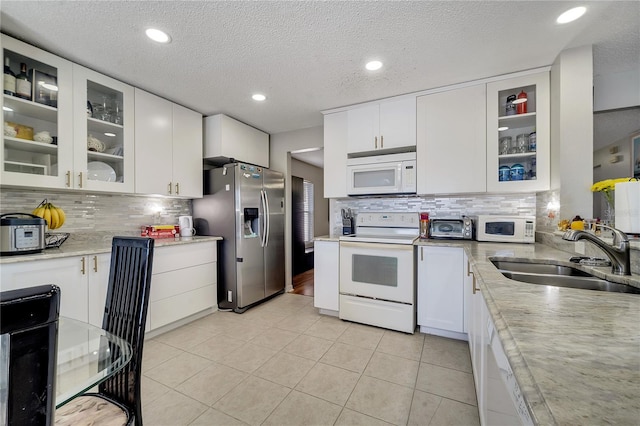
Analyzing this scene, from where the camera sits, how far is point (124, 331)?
122 cm

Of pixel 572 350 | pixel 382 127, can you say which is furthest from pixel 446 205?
pixel 572 350

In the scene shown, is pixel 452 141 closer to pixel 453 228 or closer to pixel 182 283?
pixel 453 228

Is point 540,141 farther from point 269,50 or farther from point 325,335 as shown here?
point 325,335

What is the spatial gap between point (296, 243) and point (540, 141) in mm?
3741

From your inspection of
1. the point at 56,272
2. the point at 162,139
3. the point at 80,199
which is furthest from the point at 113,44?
the point at 56,272

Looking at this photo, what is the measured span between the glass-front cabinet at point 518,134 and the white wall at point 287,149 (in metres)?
2.15

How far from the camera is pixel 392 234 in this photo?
119 inches

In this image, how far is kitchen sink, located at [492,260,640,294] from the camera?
116 cm

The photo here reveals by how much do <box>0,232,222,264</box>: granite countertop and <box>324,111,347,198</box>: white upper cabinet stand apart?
157 centimetres

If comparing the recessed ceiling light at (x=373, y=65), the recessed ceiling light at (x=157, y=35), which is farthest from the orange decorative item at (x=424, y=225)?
the recessed ceiling light at (x=157, y=35)

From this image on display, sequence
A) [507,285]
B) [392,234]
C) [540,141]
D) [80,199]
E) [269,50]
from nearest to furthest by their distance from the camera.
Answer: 1. [507,285]
2. [269,50]
3. [540,141]
4. [80,199]
5. [392,234]

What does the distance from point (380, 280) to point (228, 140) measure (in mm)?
2503

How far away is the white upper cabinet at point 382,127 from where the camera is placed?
2723 millimetres

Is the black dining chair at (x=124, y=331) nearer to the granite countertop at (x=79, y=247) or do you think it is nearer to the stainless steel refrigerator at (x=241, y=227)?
the granite countertop at (x=79, y=247)
